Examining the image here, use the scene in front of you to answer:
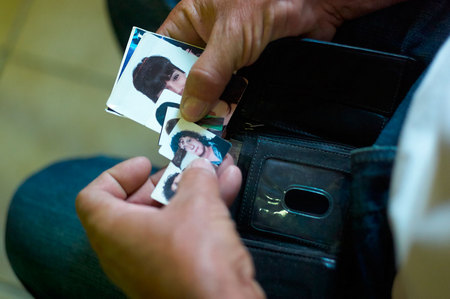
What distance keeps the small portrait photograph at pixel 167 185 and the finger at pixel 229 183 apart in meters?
0.09

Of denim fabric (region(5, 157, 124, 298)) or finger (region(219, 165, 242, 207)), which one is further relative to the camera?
denim fabric (region(5, 157, 124, 298))

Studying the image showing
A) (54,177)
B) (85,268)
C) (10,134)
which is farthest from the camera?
(10,134)

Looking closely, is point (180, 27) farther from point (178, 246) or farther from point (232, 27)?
point (178, 246)

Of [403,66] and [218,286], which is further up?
[403,66]

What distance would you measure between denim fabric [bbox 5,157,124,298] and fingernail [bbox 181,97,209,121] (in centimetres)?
38

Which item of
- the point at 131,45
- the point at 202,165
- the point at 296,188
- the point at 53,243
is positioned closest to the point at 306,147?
the point at 296,188

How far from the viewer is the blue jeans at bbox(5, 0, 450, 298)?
536 mm

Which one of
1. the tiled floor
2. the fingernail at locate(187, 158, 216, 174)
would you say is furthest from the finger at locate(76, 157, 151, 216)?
the tiled floor

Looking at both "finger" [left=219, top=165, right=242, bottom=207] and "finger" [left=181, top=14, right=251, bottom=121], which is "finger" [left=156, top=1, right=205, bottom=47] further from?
"finger" [left=219, top=165, right=242, bottom=207]

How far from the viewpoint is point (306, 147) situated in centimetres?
65

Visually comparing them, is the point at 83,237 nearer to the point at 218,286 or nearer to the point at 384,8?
the point at 218,286

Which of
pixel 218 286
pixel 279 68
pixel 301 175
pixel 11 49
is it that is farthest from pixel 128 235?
pixel 11 49

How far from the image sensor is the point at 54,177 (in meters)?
0.89

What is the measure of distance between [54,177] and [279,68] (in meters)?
0.63
